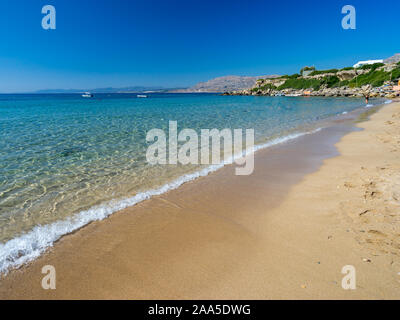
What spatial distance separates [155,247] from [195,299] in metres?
1.31

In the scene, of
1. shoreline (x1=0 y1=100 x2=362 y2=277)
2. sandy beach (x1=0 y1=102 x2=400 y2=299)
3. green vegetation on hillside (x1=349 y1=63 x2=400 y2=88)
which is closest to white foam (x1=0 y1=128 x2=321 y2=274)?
shoreline (x1=0 y1=100 x2=362 y2=277)

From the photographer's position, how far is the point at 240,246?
3898 mm

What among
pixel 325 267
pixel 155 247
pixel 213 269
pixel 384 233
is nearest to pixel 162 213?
pixel 155 247

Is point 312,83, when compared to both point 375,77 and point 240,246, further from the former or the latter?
point 240,246

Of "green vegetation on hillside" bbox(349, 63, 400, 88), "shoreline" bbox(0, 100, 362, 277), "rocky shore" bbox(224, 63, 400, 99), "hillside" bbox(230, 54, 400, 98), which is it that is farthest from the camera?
"green vegetation on hillside" bbox(349, 63, 400, 88)

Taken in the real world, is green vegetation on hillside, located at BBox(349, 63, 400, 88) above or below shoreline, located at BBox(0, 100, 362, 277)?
above

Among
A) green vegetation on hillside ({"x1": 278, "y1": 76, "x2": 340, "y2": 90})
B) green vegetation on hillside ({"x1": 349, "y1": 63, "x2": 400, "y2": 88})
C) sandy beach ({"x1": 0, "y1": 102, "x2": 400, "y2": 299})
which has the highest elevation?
green vegetation on hillside ({"x1": 278, "y1": 76, "x2": 340, "y2": 90})

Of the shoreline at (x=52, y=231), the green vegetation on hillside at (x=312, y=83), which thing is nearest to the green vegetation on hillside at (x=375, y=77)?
the green vegetation on hillside at (x=312, y=83)

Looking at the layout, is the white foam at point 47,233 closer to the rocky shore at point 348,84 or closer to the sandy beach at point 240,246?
the sandy beach at point 240,246

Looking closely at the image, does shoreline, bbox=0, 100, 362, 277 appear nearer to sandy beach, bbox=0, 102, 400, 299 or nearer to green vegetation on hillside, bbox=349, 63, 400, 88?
sandy beach, bbox=0, 102, 400, 299

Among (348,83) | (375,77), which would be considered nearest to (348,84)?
(348,83)

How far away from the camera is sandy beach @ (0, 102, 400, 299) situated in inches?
118

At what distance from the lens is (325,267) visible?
3.27m

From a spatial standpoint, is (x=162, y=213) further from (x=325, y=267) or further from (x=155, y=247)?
(x=325, y=267)
